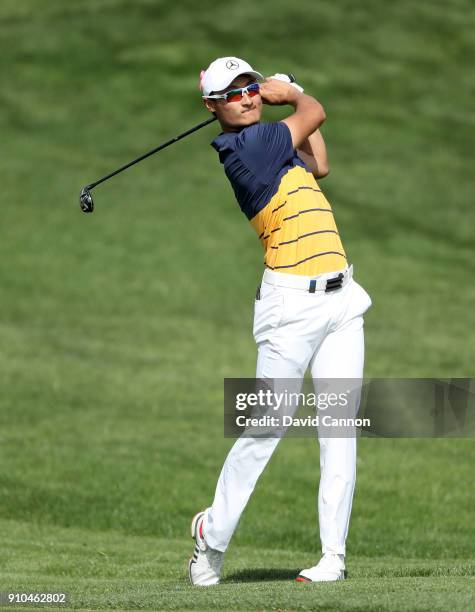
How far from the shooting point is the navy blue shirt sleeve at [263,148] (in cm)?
741

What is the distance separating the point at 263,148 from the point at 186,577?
305 centimetres

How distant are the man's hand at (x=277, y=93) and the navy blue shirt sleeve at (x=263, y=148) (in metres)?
0.24

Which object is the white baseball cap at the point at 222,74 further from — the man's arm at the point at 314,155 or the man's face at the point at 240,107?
the man's arm at the point at 314,155

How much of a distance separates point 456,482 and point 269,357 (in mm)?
7114

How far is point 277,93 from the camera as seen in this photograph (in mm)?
7617

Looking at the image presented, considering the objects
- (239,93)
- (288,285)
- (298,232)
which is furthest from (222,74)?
(288,285)

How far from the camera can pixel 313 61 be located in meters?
42.0

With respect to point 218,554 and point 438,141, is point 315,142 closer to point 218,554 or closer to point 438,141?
point 218,554

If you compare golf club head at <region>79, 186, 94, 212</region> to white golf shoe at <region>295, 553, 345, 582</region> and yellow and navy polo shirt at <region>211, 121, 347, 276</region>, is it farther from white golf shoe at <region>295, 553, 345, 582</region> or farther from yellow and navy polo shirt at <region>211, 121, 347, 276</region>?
white golf shoe at <region>295, 553, 345, 582</region>

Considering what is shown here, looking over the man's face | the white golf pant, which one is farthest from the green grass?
the man's face

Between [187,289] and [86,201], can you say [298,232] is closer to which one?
[86,201]

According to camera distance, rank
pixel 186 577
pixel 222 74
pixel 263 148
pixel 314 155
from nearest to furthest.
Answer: pixel 263 148, pixel 222 74, pixel 314 155, pixel 186 577

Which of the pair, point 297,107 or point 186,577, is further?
point 186,577

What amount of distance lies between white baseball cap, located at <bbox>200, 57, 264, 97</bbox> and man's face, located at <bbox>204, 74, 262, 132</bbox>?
0.12 feet
